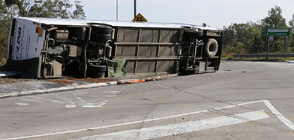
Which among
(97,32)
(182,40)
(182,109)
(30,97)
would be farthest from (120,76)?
(182,109)

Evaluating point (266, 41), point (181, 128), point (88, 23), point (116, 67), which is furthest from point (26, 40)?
point (266, 41)

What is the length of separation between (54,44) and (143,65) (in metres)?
4.68

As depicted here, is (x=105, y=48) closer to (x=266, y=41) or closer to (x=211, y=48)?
(x=211, y=48)

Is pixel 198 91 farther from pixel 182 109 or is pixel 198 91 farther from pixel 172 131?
pixel 172 131

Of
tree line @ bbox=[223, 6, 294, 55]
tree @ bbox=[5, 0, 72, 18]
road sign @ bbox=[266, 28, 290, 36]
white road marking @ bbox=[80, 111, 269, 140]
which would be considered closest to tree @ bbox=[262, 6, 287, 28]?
tree line @ bbox=[223, 6, 294, 55]

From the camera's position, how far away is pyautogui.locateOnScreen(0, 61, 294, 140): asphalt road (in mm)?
6645

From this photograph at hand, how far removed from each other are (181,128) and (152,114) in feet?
4.88

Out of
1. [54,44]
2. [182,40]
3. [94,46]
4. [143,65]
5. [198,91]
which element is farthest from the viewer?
[182,40]

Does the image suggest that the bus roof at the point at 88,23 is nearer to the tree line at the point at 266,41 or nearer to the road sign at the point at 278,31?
the road sign at the point at 278,31

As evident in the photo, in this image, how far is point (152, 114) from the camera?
842 centimetres

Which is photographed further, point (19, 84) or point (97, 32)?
point (97, 32)

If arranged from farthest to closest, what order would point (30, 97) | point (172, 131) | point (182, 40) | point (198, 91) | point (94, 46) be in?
point (182, 40) < point (94, 46) < point (198, 91) < point (30, 97) < point (172, 131)

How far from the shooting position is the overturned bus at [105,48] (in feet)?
49.0

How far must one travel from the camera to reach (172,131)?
6.79m
